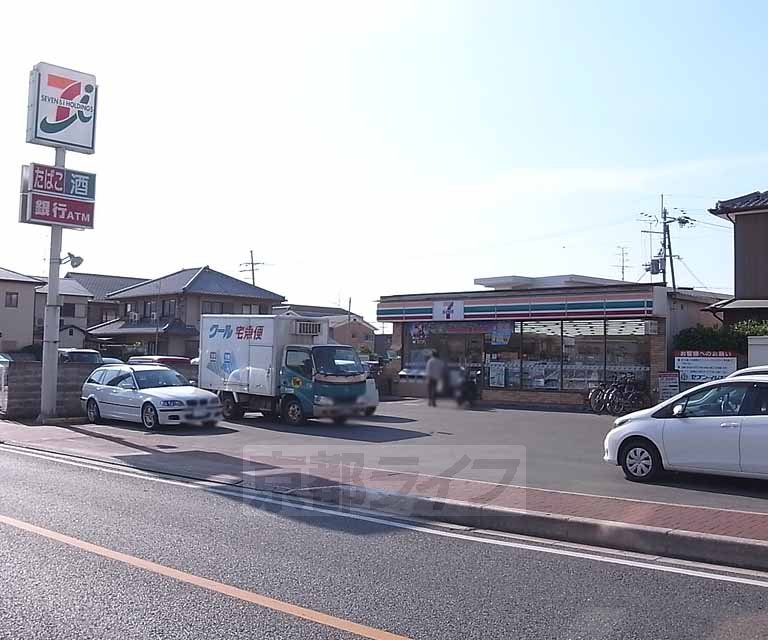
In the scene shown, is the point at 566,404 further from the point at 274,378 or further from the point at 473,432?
the point at 274,378

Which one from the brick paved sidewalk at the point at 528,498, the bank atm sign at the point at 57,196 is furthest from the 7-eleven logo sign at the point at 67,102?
the brick paved sidewalk at the point at 528,498

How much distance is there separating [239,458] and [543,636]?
32.3 feet

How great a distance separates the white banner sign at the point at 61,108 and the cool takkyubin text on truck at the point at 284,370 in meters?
16.6

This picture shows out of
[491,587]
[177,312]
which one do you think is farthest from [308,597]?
[177,312]

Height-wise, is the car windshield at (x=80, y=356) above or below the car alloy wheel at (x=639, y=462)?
above


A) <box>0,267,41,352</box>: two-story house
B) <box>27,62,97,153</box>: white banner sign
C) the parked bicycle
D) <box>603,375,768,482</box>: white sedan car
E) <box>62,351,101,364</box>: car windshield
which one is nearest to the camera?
<box>603,375,768,482</box>: white sedan car

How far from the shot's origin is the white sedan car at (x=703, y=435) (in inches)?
448

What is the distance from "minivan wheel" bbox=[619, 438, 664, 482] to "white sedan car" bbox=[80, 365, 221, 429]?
10.1 meters

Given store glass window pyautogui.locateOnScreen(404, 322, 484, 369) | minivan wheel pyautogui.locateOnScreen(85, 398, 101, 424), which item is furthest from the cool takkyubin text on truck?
minivan wheel pyautogui.locateOnScreen(85, 398, 101, 424)

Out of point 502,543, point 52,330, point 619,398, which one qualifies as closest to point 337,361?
point 502,543

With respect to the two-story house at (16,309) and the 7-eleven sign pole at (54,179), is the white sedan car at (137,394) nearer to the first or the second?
the 7-eleven sign pole at (54,179)

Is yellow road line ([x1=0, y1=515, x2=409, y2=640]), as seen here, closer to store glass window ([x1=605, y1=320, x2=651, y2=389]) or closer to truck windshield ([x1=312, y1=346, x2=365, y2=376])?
truck windshield ([x1=312, y1=346, x2=365, y2=376])

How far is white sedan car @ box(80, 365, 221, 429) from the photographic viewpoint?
1977 centimetres

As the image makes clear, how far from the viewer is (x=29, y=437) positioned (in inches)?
743
